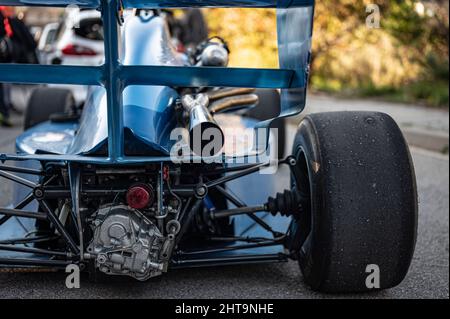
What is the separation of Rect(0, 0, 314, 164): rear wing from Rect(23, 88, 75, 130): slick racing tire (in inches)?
119

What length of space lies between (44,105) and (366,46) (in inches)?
358

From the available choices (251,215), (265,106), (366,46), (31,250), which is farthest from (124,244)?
(366,46)

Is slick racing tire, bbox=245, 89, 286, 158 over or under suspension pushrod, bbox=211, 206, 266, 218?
over

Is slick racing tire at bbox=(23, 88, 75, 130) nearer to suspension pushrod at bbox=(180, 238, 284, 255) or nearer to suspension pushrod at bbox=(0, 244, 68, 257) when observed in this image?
suspension pushrod at bbox=(0, 244, 68, 257)

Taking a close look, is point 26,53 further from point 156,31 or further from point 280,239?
point 280,239

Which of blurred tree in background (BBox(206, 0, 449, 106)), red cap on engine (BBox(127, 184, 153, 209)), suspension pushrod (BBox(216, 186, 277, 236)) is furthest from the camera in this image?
blurred tree in background (BBox(206, 0, 449, 106))

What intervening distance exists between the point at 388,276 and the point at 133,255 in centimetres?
120

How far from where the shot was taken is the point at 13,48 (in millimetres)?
11516

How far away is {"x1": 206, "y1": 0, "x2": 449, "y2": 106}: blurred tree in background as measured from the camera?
38.6 feet

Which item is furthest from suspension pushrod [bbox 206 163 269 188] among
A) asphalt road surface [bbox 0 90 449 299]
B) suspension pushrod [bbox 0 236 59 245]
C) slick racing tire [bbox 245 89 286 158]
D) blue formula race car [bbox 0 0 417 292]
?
slick racing tire [bbox 245 89 286 158]

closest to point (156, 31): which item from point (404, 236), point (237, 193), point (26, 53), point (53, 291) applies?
point (237, 193)

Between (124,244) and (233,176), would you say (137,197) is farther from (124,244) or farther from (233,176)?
(233,176)

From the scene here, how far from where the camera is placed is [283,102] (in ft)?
11.8
